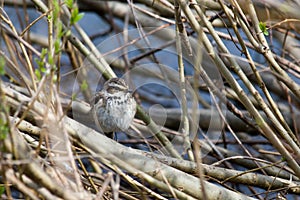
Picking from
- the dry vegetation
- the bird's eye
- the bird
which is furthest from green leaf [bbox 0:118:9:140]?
the bird's eye

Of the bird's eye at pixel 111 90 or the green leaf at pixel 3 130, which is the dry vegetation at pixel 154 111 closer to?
the green leaf at pixel 3 130

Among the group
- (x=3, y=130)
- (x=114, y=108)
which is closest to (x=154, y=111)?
(x=114, y=108)

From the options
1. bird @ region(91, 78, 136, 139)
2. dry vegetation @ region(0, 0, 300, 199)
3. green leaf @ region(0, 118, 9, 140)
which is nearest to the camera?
green leaf @ region(0, 118, 9, 140)

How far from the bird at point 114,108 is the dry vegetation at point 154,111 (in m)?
0.10

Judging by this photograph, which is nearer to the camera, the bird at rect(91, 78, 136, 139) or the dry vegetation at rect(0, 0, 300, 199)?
the dry vegetation at rect(0, 0, 300, 199)

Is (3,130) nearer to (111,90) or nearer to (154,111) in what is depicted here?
(111,90)

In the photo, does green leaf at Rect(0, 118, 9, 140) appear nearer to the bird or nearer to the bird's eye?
the bird

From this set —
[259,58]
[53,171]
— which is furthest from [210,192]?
[259,58]

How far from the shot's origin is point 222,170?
3559 mm

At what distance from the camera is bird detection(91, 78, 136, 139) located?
4.43 meters

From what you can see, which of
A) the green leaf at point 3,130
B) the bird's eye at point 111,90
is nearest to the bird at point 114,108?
the bird's eye at point 111,90

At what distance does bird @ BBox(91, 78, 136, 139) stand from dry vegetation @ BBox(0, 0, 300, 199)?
0.31 ft

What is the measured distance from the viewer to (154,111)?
5.70 metres

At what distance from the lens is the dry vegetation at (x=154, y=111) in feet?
7.35
